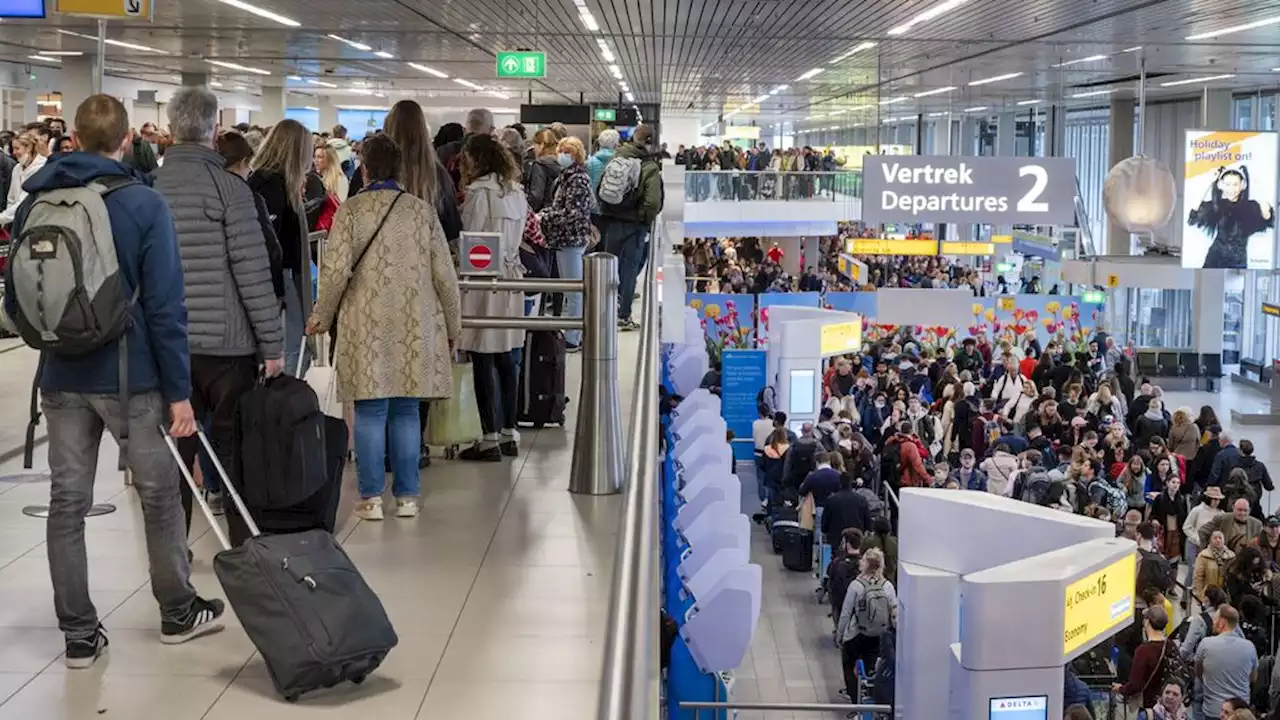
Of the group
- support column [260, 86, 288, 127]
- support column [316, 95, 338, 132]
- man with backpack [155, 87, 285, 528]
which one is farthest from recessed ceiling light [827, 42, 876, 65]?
support column [316, 95, 338, 132]

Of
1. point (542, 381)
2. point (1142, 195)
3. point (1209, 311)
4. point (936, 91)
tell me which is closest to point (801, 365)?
point (1142, 195)

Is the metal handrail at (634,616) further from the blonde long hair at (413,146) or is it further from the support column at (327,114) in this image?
the support column at (327,114)

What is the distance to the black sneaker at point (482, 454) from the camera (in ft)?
22.6

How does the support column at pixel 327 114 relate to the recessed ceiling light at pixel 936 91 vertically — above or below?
above

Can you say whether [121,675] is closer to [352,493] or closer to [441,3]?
[352,493]

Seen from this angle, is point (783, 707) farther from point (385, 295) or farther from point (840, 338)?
point (840, 338)

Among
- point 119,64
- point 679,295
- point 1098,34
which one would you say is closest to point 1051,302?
point 1098,34

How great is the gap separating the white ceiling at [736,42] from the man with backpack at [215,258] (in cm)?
1197

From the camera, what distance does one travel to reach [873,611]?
11062 mm

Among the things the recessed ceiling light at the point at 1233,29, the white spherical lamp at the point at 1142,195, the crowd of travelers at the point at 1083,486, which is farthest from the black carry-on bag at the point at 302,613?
the recessed ceiling light at the point at 1233,29

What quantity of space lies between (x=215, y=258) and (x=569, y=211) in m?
4.51

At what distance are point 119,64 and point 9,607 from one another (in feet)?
92.6

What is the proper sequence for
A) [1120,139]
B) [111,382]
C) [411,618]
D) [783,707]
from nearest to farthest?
[111,382]
[411,618]
[783,707]
[1120,139]

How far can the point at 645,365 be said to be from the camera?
4.27 meters
